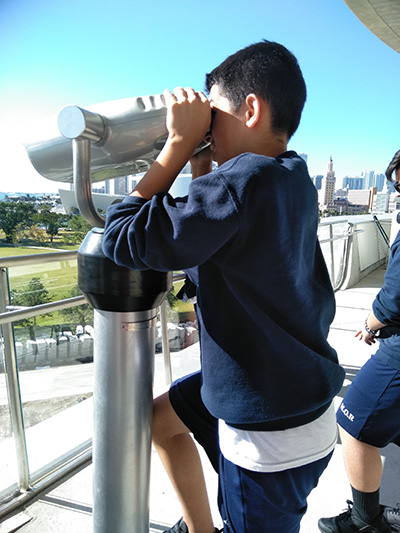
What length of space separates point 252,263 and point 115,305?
302 mm

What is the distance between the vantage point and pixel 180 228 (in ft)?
2.36

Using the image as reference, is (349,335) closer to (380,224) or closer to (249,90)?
(249,90)

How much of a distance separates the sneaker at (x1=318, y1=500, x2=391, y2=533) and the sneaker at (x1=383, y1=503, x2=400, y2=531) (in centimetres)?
4

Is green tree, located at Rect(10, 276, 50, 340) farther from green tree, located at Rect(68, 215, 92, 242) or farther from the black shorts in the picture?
the black shorts

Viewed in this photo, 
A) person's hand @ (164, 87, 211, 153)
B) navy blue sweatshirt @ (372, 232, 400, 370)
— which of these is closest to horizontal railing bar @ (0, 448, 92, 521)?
navy blue sweatshirt @ (372, 232, 400, 370)

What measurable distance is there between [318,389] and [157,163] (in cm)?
56

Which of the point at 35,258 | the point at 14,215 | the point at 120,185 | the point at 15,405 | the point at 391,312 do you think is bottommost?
the point at 15,405

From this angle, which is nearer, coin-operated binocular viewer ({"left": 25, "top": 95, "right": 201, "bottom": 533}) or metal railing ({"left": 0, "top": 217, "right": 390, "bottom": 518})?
coin-operated binocular viewer ({"left": 25, "top": 95, "right": 201, "bottom": 533})

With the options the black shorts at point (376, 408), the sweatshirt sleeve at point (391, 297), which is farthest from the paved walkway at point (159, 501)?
the sweatshirt sleeve at point (391, 297)

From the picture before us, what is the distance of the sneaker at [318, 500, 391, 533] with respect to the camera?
61.7 inches

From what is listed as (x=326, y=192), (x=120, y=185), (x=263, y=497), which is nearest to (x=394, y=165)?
(x=120, y=185)

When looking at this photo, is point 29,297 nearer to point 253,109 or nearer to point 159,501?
point 159,501

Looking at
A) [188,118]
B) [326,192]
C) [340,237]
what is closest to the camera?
[188,118]

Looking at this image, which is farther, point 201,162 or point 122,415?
point 201,162
